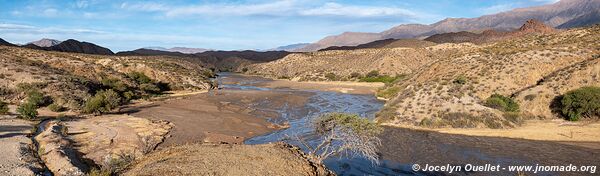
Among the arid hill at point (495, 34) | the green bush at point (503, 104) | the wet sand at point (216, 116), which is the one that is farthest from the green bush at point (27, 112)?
the arid hill at point (495, 34)

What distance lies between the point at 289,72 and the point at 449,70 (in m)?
55.6

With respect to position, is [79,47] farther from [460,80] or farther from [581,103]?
[581,103]

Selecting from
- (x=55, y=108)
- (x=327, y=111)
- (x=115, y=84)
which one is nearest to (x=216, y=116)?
(x=327, y=111)

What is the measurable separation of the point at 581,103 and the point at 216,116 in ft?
75.3

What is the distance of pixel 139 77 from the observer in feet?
164

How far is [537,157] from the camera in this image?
18.2 m

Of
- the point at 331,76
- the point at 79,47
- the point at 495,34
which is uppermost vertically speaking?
the point at 495,34

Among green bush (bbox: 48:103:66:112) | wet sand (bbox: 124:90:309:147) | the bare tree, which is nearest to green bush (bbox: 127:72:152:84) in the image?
wet sand (bbox: 124:90:309:147)

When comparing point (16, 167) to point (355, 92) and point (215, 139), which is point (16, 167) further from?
point (355, 92)

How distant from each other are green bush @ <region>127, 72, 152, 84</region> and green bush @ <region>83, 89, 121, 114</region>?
1560 cm

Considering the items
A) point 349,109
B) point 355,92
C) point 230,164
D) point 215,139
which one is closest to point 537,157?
point 230,164

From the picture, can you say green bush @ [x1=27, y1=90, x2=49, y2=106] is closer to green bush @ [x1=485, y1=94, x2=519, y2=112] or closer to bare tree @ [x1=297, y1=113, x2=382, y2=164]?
bare tree @ [x1=297, y1=113, x2=382, y2=164]

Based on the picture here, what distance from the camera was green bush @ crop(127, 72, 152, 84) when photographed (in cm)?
4883

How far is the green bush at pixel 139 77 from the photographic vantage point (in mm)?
48831
